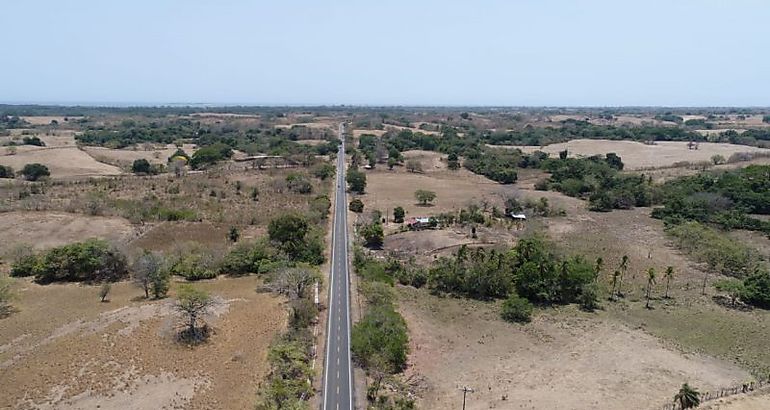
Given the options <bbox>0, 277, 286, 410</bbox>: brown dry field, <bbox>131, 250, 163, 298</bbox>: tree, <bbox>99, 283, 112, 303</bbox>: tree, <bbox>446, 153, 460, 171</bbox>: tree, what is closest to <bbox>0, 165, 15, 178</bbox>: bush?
<bbox>0, 277, 286, 410</bbox>: brown dry field

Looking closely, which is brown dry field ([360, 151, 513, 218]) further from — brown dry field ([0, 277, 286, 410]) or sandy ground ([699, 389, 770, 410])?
sandy ground ([699, 389, 770, 410])

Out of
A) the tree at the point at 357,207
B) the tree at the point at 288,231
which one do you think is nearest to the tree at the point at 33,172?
the tree at the point at 357,207

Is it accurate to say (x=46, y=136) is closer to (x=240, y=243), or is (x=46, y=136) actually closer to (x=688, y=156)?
(x=240, y=243)

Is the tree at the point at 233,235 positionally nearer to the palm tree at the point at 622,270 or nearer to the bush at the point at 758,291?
the palm tree at the point at 622,270

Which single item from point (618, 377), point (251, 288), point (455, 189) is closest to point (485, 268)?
point (618, 377)

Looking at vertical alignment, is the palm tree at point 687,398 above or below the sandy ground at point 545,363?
above

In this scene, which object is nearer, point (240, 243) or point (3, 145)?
point (240, 243)
